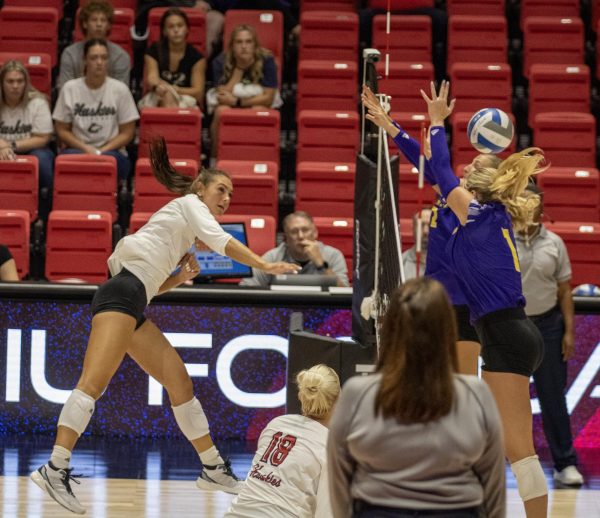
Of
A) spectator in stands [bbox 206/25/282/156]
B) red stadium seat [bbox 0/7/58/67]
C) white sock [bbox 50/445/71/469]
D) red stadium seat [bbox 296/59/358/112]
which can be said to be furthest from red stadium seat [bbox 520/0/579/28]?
white sock [bbox 50/445/71/469]

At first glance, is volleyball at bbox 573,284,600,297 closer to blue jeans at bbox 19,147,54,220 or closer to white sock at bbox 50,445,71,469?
white sock at bbox 50,445,71,469

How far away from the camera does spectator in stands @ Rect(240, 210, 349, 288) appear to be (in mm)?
7844

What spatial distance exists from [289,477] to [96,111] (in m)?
5.82

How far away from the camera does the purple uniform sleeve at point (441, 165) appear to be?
4.99 meters

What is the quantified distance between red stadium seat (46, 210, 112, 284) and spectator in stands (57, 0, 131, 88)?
201 cm

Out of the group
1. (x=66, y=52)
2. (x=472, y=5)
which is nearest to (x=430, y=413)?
(x=66, y=52)

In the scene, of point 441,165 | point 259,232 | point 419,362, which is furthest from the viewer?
point 259,232

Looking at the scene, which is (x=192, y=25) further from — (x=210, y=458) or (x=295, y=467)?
(x=295, y=467)

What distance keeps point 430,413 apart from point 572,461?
4.17 meters

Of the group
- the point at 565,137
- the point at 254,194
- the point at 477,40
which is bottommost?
the point at 254,194

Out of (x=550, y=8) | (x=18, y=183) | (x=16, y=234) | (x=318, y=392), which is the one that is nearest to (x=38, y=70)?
(x=18, y=183)

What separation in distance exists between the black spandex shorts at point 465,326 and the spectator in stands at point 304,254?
2.29 meters

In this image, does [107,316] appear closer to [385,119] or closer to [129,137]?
[385,119]

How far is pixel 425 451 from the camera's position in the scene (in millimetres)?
2803
